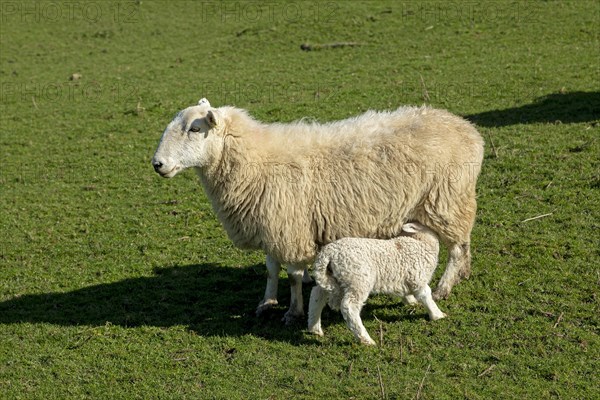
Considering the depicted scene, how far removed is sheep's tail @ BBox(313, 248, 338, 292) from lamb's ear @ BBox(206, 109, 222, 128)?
1737mm

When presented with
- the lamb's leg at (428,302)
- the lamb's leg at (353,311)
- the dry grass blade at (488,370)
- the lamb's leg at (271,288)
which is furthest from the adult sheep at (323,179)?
the dry grass blade at (488,370)

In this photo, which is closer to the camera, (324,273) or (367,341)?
(324,273)

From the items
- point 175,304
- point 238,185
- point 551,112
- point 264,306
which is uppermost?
point 238,185

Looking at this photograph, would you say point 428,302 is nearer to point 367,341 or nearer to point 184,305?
point 367,341

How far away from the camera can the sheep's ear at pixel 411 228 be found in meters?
7.70

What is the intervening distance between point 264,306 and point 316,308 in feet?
3.16

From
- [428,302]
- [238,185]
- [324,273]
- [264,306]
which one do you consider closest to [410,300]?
[428,302]

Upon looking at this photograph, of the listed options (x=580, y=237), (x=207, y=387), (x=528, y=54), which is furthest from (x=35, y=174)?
(x=528, y=54)

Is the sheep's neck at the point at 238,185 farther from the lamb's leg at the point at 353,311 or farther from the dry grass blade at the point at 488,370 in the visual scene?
the dry grass blade at the point at 488,370

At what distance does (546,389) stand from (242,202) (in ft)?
11.4

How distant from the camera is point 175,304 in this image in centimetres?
871

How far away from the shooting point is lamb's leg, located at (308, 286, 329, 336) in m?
7.38

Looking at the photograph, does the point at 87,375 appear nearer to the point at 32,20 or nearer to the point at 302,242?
the point at 302,242

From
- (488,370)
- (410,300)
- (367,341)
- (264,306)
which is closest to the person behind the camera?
(488,370)
